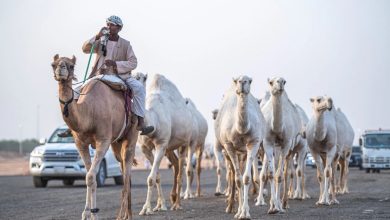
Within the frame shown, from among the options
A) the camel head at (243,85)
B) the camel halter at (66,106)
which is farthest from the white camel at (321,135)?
the camel halter at (66,106)

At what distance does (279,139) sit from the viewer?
60.7 ft

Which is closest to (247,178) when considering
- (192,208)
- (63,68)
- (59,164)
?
(192,208)

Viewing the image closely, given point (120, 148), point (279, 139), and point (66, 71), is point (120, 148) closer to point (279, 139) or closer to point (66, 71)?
point (66, 71)

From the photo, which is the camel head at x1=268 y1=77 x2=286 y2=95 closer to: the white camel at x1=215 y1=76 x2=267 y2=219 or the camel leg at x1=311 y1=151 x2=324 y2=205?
the white camel at x1=215 y1=76 x2=267 y2=219

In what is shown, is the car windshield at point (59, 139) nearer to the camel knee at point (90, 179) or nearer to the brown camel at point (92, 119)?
the brown camel at point (92, 119)

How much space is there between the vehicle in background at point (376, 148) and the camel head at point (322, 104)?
24048 millimetres

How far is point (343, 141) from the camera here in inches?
940

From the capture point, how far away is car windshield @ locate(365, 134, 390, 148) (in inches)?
1770

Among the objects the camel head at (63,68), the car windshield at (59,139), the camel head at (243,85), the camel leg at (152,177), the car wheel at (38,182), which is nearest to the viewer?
the camel head at (63,68)

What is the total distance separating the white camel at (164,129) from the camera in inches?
704

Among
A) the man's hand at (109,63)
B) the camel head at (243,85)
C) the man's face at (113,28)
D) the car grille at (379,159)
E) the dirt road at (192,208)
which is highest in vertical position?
the man's face at (113,28)

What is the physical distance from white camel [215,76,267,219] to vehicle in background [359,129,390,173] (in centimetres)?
2845

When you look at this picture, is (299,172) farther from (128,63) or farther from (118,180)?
(118,180)

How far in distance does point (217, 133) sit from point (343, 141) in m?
6.99
